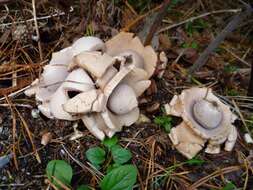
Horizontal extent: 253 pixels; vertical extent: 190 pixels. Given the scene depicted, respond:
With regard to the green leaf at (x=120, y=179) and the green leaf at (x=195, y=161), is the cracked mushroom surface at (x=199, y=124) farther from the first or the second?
the green leaf at (x=120, y=179)

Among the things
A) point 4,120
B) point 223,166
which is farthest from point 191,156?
point 4,120

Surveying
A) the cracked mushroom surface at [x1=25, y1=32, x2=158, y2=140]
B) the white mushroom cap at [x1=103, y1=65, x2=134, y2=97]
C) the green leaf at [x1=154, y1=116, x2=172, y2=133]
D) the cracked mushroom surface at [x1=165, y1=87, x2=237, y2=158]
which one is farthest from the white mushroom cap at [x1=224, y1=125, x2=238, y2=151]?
the white mushroom cap at [x1=103, y1=65, x2=134, y2=97]

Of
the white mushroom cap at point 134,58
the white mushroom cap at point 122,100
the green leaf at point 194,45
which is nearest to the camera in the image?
the white mushroom cap at point 122,100

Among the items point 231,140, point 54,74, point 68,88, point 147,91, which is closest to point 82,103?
point 68,88

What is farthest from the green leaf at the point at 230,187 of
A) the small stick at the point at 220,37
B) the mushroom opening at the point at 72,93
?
the mushroom opening at the point at 72,93

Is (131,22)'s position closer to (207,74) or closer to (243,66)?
(207,74)
